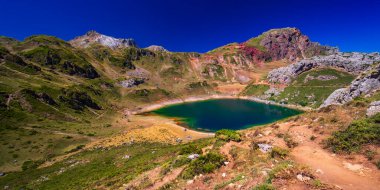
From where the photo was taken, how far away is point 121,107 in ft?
549

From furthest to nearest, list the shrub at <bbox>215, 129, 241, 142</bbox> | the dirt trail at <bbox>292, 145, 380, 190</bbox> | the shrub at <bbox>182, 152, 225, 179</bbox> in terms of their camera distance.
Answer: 1. the shrub at <bbox>215, 129, 241, 142</bbox>
2. the shrub at <bbox>182, 152, 225, 179</bbox>
3. the dirt trail at <bbox>292, 145, 380, 190</bbox>

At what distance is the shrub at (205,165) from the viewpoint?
19405 mm

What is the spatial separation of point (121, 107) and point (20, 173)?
11965 centimetres

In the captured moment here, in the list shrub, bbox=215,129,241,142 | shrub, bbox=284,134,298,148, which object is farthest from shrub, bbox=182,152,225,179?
shrub, bbox=284,134,298,148

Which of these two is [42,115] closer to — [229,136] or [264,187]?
[229,136]

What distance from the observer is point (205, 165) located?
772 inches

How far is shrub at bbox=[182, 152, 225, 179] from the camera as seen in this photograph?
1940 centimetres

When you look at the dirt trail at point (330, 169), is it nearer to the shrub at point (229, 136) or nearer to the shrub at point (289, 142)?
the shrub at point (289, 142)

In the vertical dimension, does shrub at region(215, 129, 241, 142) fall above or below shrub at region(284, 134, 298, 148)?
above

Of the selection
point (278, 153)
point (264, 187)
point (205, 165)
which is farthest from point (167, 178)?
point (264, 187)

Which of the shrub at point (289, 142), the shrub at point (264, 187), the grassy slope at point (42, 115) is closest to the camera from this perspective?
the shrub at point (264, 187)

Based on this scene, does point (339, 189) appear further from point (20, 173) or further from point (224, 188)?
point (20, 173)

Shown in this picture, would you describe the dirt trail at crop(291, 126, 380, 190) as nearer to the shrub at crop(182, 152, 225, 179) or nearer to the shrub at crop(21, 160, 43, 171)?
the shrub at crop(182, 152, 225, 179)

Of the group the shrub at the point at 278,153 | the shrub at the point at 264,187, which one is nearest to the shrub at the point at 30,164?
the shrub at the point at 278,153
